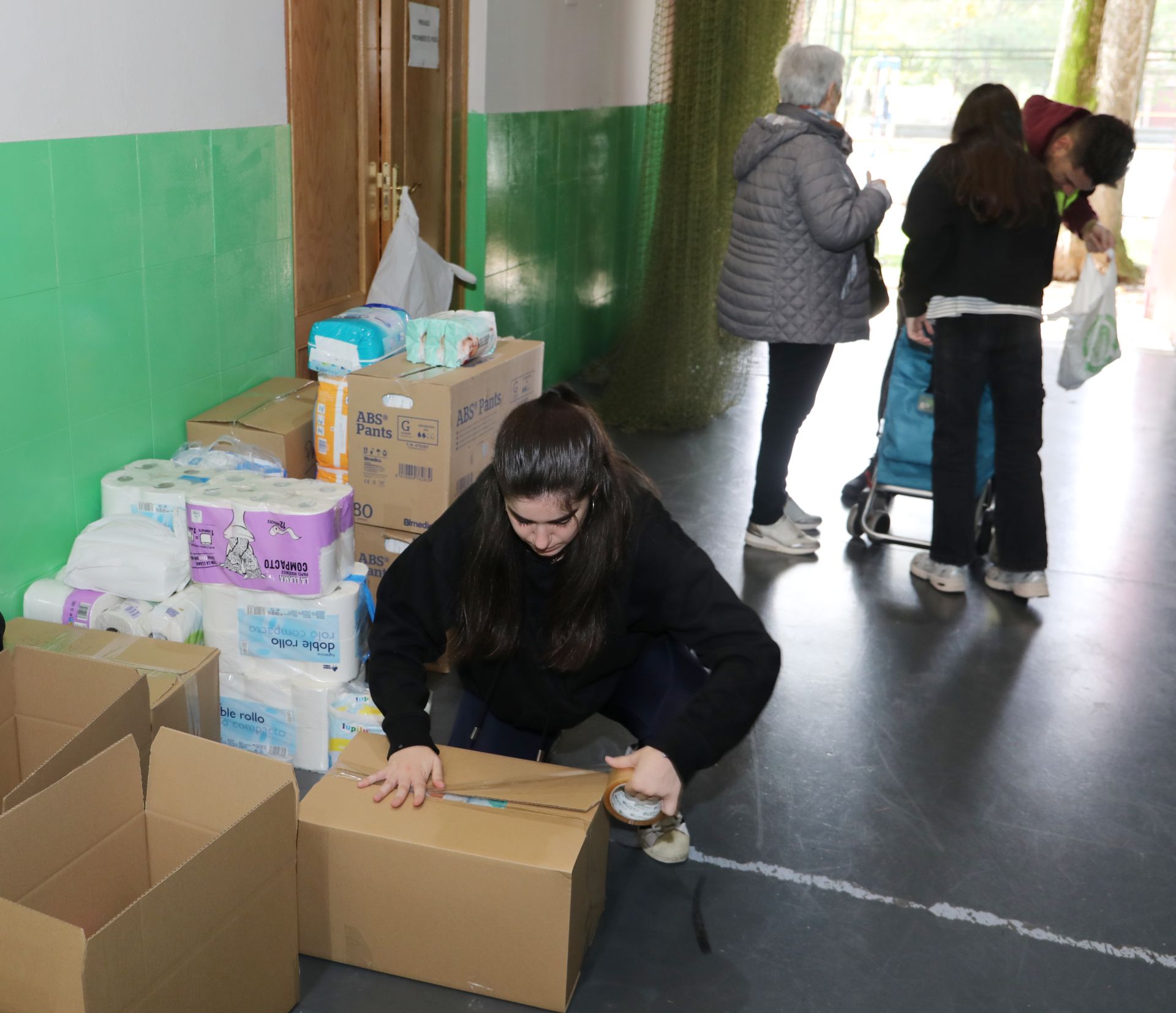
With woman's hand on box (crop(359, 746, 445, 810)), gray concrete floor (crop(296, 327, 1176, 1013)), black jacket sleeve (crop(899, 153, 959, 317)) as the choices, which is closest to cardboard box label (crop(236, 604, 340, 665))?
gray concrete floor (crop(296, 327, 1176, 1013))

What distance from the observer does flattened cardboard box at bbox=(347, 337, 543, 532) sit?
2748 millimetres

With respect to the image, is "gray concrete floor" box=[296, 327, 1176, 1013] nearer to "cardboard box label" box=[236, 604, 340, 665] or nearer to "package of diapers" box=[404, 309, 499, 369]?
"cardboard box label" box=[236, 604, 340, 665]

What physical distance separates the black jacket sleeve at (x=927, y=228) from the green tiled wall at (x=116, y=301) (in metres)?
1.75

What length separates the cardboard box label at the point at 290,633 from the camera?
2412mm

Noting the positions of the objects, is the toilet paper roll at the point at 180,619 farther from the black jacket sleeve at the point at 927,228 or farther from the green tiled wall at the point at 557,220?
the green tiled wall at the point at 557,220

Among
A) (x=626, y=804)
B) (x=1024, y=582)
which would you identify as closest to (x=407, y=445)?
(x=626, y=804)

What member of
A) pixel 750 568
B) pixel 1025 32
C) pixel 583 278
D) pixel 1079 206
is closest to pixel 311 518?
pixel 750 568

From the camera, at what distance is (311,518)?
2375 millimetres

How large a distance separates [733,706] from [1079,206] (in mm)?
2514

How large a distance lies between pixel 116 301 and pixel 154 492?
448mm

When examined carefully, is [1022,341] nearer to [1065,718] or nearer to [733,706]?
[1065,718]

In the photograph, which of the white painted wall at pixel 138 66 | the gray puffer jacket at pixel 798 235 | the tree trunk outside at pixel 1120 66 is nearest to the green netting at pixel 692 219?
the gray puffer jacket at pixel 798 235

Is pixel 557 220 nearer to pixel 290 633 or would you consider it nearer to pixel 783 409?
pixel 783 409

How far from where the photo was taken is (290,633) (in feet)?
7.97
